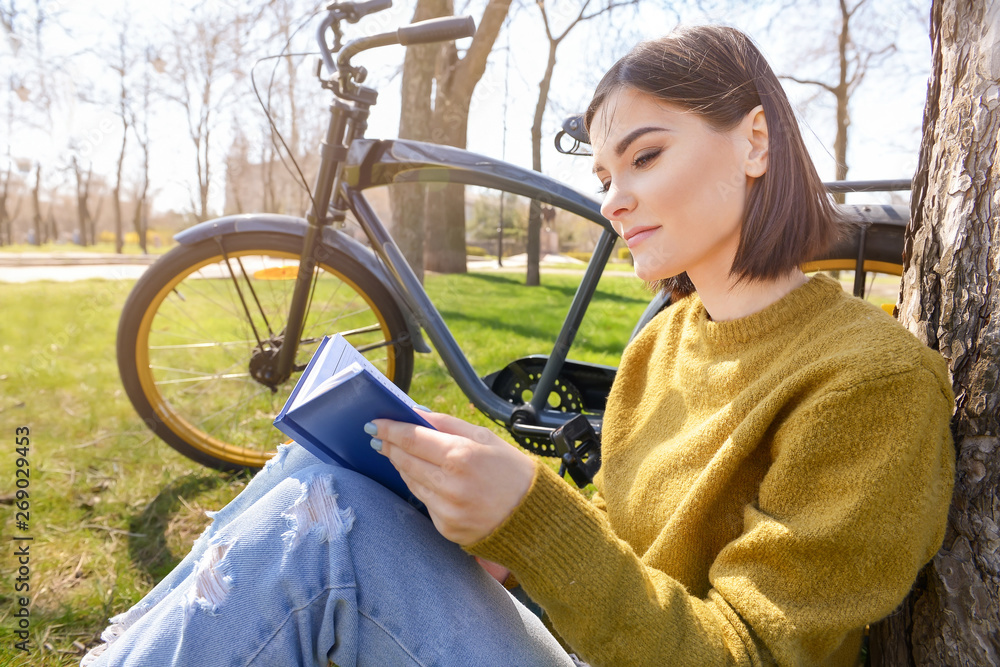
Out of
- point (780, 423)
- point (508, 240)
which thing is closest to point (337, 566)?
→ point (780, 423)

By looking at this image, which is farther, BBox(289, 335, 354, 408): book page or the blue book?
BBox(289, 335, 354, 408): book page

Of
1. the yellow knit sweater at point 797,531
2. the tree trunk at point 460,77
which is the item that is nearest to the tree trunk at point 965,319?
the yellow knit sweater at point 797,531

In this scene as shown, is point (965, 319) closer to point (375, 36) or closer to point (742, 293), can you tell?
point (742, 293)

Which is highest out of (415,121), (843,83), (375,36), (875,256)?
(843,83)

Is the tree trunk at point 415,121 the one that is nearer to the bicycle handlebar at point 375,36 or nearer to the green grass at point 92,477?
the green grass at point 92,477

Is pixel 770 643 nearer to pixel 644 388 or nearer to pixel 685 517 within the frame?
pixel 685 517

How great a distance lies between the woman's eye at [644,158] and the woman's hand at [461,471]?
1.69ft

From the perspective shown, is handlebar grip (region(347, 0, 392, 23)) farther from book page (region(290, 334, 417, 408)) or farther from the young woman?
book page (region(290, 334, 417, 408))

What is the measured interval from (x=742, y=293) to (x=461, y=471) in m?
0.57

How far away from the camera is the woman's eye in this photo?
3.19 feet

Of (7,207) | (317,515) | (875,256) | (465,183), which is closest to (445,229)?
(465,183)

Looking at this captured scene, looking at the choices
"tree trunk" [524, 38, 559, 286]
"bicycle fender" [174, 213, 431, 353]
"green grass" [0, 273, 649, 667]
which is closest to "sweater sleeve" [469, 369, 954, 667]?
"green grass" [0, 273, 649, 667]

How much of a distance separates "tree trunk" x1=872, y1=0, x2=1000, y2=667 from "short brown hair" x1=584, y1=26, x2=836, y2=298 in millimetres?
217

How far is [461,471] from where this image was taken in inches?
27.6
